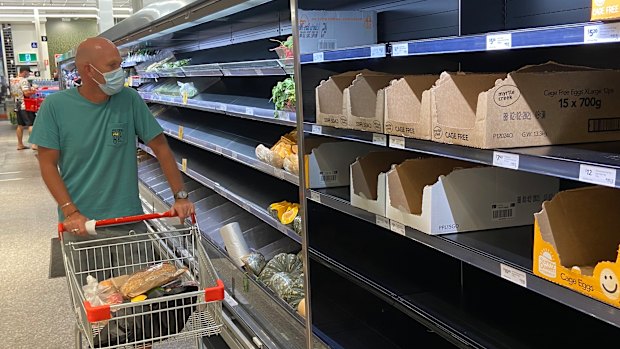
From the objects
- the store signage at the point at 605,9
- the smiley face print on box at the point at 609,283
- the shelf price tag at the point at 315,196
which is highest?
the store signage at the point at 605,9

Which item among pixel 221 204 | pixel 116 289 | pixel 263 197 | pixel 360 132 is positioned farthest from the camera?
pixel 221 204

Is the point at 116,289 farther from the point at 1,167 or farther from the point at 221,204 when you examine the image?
the point at 1,167

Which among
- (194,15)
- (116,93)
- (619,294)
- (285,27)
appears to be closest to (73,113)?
(116,93)

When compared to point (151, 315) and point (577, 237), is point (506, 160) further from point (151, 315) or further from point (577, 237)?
point (151, 315)

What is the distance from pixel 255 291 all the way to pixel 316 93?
4.42ft

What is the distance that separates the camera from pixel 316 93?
2.67m

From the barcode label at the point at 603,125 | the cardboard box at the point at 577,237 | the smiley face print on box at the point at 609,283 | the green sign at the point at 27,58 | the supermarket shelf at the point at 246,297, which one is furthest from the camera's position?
the green sign at the point at 27,58

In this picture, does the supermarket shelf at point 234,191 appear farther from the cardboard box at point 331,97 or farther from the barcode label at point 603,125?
the barcode label at point 603,125

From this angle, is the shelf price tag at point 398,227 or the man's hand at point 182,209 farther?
the man's hand at point 182,209

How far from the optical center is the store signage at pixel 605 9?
1.25 metres

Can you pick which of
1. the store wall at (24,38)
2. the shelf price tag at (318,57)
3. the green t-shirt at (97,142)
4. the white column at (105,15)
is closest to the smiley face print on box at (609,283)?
the shelf price tag at (318,57)

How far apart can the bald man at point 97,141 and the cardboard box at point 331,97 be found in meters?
0.68

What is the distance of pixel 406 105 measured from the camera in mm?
2133

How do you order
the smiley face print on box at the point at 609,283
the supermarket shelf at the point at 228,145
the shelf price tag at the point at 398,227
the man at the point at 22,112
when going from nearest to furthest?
the smiley face print on box at the point at 609,283 → the shelf price tag at the point at 398,227 → the supermarket shelf at the point at 228,145 → the man at the point at 22,112
